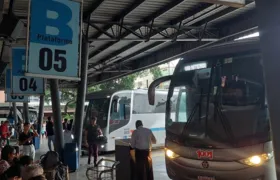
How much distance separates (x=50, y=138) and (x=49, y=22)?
34.8 ft

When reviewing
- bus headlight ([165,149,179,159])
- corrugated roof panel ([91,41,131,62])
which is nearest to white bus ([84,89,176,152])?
corrugated roof panel ([91,41,131,62])

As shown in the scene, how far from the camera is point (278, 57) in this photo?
316cm

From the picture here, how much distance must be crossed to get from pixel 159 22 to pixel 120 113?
224 inches

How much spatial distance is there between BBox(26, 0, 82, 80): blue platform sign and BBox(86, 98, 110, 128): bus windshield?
34.0ft

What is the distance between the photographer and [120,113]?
627 inches

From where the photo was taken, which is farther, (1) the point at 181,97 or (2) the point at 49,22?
(1) the point at 181,97


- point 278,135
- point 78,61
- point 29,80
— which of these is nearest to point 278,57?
point 278,135

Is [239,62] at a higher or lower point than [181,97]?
higher

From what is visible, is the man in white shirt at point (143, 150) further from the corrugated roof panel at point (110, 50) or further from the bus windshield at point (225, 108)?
the corrugated roof panel at point (110, 50)

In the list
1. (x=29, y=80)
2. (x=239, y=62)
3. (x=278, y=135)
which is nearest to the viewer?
(x=278, y=135)

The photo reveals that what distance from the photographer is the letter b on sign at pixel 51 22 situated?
4957 millimetres

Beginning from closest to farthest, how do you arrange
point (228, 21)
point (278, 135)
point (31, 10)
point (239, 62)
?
1. point (278, 135)
2. point (31, 10)
3. point (239, 62)
4. point (228, 21)

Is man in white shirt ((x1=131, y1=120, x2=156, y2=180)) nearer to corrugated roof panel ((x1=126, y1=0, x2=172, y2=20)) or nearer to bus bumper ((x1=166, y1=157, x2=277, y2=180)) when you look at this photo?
bus bumper ((x1=166, y1=157, x2=277, y2=180))

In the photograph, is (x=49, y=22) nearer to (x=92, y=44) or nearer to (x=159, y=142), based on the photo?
(x=92, y=44)
